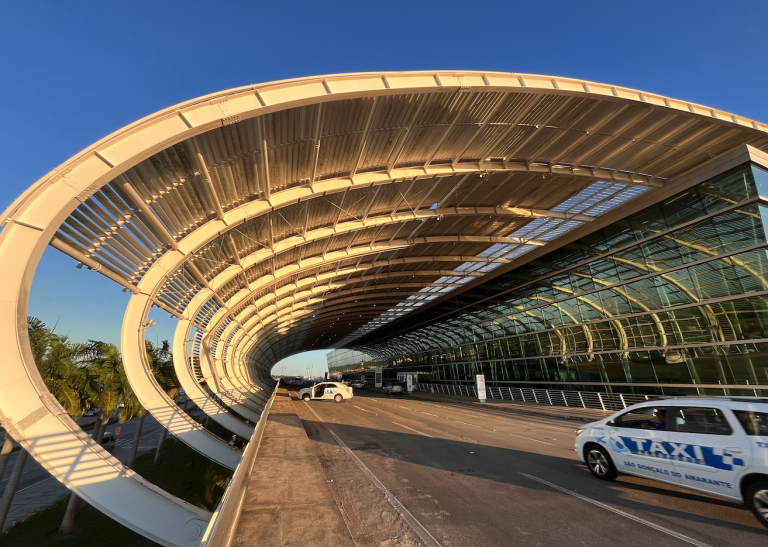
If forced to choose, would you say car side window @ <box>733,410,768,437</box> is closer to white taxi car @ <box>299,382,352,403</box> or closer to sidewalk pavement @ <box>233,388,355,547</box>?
sidewalk pavement @ <box>233,388,355,547</box>

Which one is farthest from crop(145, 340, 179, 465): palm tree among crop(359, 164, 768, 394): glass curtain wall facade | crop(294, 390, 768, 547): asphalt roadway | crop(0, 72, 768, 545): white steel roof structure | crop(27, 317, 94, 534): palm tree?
crop(359, 164, 768, 394): glass curtain wall facade

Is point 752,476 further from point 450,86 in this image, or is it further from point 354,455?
point 450,86

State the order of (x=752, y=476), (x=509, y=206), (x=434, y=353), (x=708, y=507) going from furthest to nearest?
(x=434, y=353)
(x=509, y=206)
(x=708, y=507)
(x=752, y=476)

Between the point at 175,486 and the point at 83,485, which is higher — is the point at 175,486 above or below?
below

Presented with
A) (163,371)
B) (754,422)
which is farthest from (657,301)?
(163,371)

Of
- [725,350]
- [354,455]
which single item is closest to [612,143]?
[725,350]

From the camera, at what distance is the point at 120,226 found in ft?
34.4

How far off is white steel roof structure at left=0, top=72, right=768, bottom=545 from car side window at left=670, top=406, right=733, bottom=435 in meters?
9.50

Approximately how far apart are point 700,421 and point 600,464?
239cm

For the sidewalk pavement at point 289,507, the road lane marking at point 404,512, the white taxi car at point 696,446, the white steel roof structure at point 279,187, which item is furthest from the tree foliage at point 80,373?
the white taxi car at point 696,446

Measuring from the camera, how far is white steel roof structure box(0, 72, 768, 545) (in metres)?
6.57

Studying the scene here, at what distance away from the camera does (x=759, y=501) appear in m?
5.17

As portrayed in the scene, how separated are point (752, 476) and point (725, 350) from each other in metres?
18.6

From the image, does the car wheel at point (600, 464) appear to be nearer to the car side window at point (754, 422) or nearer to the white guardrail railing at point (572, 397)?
the car side window at point (754, 422)
